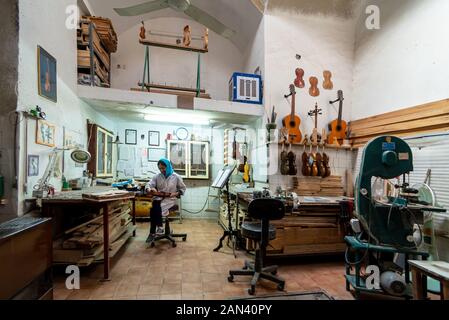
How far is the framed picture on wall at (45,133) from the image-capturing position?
250 cm

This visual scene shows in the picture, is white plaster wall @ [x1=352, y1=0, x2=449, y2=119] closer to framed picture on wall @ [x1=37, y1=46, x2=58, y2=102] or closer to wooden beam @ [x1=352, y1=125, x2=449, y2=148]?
→ wooden beam @ [x1=352, y1=125, x2=449, y2=148]

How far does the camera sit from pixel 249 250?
3.52m

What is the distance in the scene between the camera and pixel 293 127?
4086 mm

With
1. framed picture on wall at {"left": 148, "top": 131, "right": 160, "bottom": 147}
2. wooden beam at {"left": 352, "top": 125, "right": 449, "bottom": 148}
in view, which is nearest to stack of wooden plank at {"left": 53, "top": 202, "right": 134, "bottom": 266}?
framed picture on wall at {"left": 148, "top": 131, "right": 160, "bottom": 147}

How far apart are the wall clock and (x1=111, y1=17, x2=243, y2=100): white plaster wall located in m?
1.14

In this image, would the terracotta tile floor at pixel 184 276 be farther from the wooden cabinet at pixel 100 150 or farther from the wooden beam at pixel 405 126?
the wooden beam at pixel 405 126

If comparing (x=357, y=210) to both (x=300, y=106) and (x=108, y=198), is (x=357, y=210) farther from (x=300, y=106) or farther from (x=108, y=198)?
(x=108, y=198)

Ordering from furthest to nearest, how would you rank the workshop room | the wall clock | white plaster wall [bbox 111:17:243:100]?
the wall clock, white plaster wall [bbox 111:17:243:100], the workshop room

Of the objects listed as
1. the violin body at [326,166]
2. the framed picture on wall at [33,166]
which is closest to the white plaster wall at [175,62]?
the violin body at [326,166]

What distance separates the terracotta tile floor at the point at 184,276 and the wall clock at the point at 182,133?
9.26ft

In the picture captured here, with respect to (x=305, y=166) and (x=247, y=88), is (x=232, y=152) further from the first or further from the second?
(x=305, y=166)

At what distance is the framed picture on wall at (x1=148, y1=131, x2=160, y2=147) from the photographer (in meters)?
5.63

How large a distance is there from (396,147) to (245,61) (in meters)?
4.20

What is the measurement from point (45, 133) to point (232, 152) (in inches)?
133
